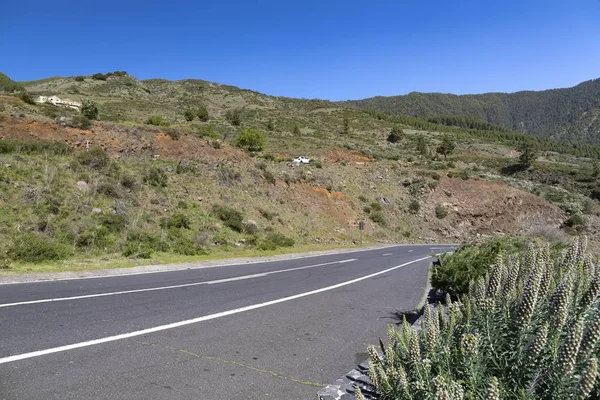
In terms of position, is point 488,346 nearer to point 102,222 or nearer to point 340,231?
point 102,222

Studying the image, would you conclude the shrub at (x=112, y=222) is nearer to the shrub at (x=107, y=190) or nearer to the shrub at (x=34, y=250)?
the shrub at (x=107, y=190)

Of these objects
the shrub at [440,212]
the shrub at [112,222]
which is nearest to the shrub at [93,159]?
the shrub at [112,222]

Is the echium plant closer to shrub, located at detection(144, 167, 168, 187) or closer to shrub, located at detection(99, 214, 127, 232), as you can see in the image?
shrub, located at detection(99, 214, 127, 232)

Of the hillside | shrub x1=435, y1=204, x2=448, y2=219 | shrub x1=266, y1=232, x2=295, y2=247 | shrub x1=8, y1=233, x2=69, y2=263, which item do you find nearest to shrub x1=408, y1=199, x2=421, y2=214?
the hillside

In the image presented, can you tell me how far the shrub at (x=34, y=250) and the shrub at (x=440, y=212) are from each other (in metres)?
35.4

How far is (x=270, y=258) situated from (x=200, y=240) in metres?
3.68

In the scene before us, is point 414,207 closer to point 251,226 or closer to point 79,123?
point 251,226

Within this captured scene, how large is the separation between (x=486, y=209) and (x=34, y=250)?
1599 inches

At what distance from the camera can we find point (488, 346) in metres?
2.48

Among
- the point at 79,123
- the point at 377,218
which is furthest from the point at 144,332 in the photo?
the point at 377,218

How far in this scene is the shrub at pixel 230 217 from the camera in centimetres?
2416

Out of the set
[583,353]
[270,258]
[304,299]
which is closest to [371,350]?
[583,353]

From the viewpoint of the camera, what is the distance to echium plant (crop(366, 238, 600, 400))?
5.96 ft

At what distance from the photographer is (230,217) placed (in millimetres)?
24625
